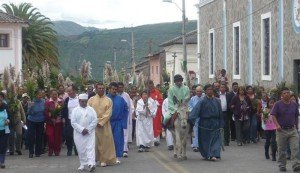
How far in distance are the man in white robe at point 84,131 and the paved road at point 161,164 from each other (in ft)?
1.27

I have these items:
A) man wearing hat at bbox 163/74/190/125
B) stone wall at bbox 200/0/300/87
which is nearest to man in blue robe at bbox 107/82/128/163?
man wearing hat at bbox 163/74/190/125

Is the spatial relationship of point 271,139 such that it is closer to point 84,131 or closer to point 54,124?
point 84,131

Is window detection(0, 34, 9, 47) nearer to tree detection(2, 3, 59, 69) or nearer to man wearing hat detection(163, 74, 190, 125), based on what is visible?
tree detection(2, 3, 59, 69)

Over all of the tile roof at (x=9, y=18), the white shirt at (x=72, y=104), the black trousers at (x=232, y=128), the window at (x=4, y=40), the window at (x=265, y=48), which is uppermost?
the tile roof at (x=9, y=18)

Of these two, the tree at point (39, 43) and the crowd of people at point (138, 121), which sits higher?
the tree at point (39, 43)

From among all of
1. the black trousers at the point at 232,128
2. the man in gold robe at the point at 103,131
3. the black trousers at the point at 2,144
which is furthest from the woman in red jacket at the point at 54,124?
the black trousers at the point at 232,128

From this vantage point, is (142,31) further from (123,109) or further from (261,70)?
(123,109)

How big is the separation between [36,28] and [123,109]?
44964 mm

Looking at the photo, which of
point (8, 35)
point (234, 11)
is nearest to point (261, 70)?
point (234, 11)

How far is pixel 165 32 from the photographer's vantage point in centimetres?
14488

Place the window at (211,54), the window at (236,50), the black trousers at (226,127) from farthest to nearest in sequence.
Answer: the window at (211,54), the window at (236,50), the black trousers at (226,127)

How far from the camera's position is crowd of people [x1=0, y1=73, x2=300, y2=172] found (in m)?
16.4

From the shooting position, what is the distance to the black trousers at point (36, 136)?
20.3 m

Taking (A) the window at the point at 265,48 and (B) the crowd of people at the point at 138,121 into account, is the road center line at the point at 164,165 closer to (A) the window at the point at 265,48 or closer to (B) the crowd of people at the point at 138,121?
(B) the crowd of people at the point at 138,121
